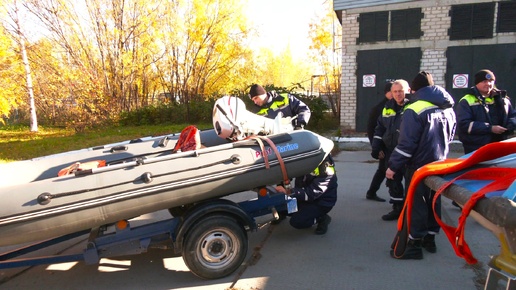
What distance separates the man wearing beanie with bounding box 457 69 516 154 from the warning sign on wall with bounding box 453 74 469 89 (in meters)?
4.98

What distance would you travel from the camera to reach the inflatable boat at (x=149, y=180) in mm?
2746

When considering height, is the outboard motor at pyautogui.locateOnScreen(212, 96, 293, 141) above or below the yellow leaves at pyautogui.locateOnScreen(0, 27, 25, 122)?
→ below

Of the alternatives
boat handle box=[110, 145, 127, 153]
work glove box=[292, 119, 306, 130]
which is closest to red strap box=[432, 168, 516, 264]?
work glove box=[292, 119, 306, 130]

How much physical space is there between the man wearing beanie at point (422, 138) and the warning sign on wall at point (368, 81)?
6.38 m

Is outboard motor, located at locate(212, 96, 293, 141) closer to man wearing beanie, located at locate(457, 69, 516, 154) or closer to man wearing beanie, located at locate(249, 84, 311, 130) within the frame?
man wearing beanie, located at locate(249, 84, 311, 130)

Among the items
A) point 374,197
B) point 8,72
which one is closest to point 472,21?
point 374,197

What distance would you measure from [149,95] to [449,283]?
1683cm

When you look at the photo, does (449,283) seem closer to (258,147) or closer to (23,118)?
(258,147)

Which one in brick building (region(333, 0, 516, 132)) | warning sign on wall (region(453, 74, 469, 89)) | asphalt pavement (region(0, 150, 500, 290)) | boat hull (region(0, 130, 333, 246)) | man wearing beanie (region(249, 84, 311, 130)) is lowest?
asphalt pavement (region(0, 150, 500, 290))

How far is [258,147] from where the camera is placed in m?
3.42

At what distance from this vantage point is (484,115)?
437cm

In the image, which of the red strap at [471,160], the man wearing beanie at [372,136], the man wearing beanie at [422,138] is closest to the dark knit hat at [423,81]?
the man wearing beanie at [422,138]

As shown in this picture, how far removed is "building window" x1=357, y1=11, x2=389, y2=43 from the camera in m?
9.43

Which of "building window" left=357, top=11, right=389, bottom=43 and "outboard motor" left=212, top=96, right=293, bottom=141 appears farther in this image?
"building window" left=357, top=11, right=389, bottom=43
